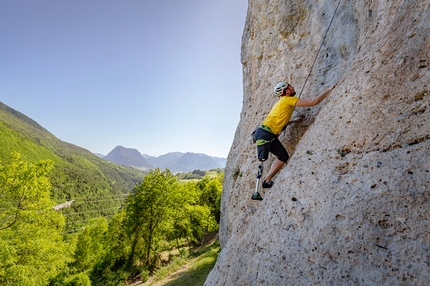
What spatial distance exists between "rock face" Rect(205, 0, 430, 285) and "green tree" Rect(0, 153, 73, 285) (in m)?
17.5

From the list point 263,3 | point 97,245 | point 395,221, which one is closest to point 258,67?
A: point 263,3

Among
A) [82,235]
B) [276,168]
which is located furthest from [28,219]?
[82,235]

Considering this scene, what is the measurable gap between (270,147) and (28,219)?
65.4ft

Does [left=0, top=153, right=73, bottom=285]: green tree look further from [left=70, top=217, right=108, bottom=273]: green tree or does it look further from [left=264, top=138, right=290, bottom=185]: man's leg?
[left=70, top=217, right=108, bottom=273]: green tree

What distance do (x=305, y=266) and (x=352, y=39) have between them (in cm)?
643

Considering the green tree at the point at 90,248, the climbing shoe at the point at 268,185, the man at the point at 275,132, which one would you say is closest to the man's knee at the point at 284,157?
the man at the point at 275,132

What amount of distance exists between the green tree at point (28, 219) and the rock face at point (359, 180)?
17538 millimetres

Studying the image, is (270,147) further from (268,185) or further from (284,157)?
(268,185)

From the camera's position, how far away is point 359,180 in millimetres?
3820

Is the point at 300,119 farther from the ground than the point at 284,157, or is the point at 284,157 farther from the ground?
the point at 300,119

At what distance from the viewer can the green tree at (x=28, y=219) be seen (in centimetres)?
1592

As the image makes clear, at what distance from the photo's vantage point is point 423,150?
3408mm

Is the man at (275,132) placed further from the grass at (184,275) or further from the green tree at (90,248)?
the green tree at (90,248)

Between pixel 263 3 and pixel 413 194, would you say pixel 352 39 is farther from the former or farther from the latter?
pixel 263 3
